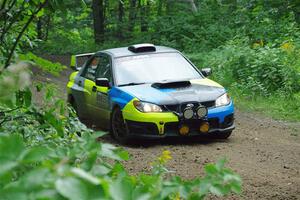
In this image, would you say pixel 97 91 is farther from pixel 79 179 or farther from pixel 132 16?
pixel 132 16

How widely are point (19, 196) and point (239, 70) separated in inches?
648

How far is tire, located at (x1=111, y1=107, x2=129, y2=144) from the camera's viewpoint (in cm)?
1026

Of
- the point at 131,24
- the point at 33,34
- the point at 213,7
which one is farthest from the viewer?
the point at 131,24

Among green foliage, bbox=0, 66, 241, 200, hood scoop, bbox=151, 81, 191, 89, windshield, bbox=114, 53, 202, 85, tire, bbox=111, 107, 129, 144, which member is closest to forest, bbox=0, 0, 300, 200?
green foliage, bbox=0, 66, 241, 200

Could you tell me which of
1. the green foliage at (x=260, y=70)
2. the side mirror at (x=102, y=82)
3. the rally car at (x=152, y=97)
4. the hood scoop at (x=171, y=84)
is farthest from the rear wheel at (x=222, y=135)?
the green foliage at (x=260, y=70)

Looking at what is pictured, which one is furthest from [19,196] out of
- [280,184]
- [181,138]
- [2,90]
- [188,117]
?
[181,138]

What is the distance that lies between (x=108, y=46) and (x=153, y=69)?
834 inches

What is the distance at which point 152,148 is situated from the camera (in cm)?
998

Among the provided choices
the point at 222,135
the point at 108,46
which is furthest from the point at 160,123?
the point at 108,46

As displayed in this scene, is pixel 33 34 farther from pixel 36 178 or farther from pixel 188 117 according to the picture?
pixel 188 117

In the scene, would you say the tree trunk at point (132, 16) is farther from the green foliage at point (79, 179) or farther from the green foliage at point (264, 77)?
the green foliage at point (79, 179)

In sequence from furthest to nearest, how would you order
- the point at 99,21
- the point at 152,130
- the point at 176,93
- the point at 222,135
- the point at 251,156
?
the point at 99,21, the point at 222,135, the point at 176,93, the point at 152,130, the point at 251,156

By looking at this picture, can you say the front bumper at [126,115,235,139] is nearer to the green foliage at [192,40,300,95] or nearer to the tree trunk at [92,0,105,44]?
the green foliage at [192,40,300,95]

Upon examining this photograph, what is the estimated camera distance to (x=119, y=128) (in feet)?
34.2
